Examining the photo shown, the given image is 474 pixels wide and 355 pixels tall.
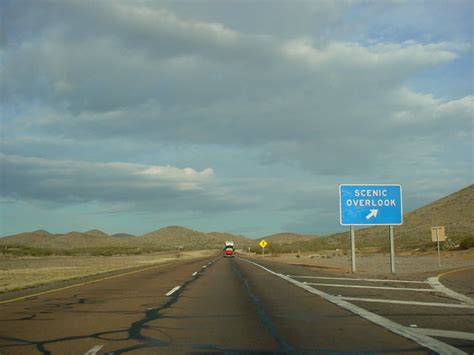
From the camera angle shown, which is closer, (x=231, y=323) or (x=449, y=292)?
(x=231, y=323)

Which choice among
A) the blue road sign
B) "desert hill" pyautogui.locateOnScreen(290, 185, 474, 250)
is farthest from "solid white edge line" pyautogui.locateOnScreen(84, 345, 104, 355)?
"desert hill" pyautogui.locateOnScreen(290, 185, 474, 250)

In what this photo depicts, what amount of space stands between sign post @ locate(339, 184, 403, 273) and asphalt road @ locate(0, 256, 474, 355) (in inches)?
596

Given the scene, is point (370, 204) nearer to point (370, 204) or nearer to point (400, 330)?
point (370, 204)

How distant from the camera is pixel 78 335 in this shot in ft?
35.3

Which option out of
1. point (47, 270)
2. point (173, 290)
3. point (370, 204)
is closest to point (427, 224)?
point (370, 204)

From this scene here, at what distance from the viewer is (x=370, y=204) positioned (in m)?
34.9

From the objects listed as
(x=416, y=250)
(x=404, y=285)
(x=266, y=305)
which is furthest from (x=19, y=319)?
(x=416, y=250)

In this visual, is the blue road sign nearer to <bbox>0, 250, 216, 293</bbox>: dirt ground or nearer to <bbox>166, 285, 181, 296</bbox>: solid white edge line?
<bbox>166, 285, 181, 296</bbox>: solid white edge line

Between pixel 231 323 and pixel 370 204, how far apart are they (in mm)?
24196

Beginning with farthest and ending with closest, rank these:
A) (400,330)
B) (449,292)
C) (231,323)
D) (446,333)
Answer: (449,292) → (231,323) → (400,330) → (446,333)

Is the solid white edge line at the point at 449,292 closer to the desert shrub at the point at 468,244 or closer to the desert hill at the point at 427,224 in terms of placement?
the desert shrub at the point at 468,244

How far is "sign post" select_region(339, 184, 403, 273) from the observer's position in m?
34.7

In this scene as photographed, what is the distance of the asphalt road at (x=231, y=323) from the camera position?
948cm

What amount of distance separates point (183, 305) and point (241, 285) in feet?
26.1
